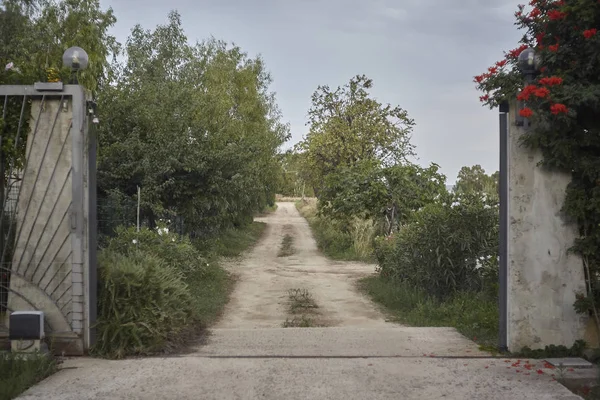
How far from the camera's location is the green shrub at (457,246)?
34.8ft

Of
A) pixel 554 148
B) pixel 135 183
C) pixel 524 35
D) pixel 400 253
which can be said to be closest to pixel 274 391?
pixel 554 148

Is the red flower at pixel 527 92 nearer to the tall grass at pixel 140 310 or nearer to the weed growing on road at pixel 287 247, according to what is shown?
the tall grass at pixel 140 310

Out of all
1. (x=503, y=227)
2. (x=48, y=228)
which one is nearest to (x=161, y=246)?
(x=48, y=228)

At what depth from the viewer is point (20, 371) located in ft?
18.7

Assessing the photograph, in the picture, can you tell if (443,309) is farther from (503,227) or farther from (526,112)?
(526,112)

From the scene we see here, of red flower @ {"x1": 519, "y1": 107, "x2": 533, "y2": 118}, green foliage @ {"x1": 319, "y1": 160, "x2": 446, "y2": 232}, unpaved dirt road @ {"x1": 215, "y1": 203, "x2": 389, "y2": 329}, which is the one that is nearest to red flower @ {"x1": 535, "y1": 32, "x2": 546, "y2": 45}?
red flower @ {"x1": 519, "y1": 107, "x2": 533, "y2": 118}

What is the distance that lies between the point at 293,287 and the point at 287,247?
1180 cm

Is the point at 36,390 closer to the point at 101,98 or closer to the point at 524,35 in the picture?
the point at 524,35

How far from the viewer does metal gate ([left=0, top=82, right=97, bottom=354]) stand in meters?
6.38

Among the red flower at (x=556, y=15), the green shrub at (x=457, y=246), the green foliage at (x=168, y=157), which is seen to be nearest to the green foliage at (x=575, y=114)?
the red flower at (x=556, y=15)

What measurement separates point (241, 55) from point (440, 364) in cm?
2897

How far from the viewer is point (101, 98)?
644 inches

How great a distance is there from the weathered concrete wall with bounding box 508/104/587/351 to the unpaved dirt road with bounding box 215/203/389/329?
12.8 feet

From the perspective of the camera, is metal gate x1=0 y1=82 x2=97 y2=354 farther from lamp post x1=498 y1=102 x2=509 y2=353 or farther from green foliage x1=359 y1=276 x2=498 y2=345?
green foliage x1=359 y1=276 x2=498 y2=345
